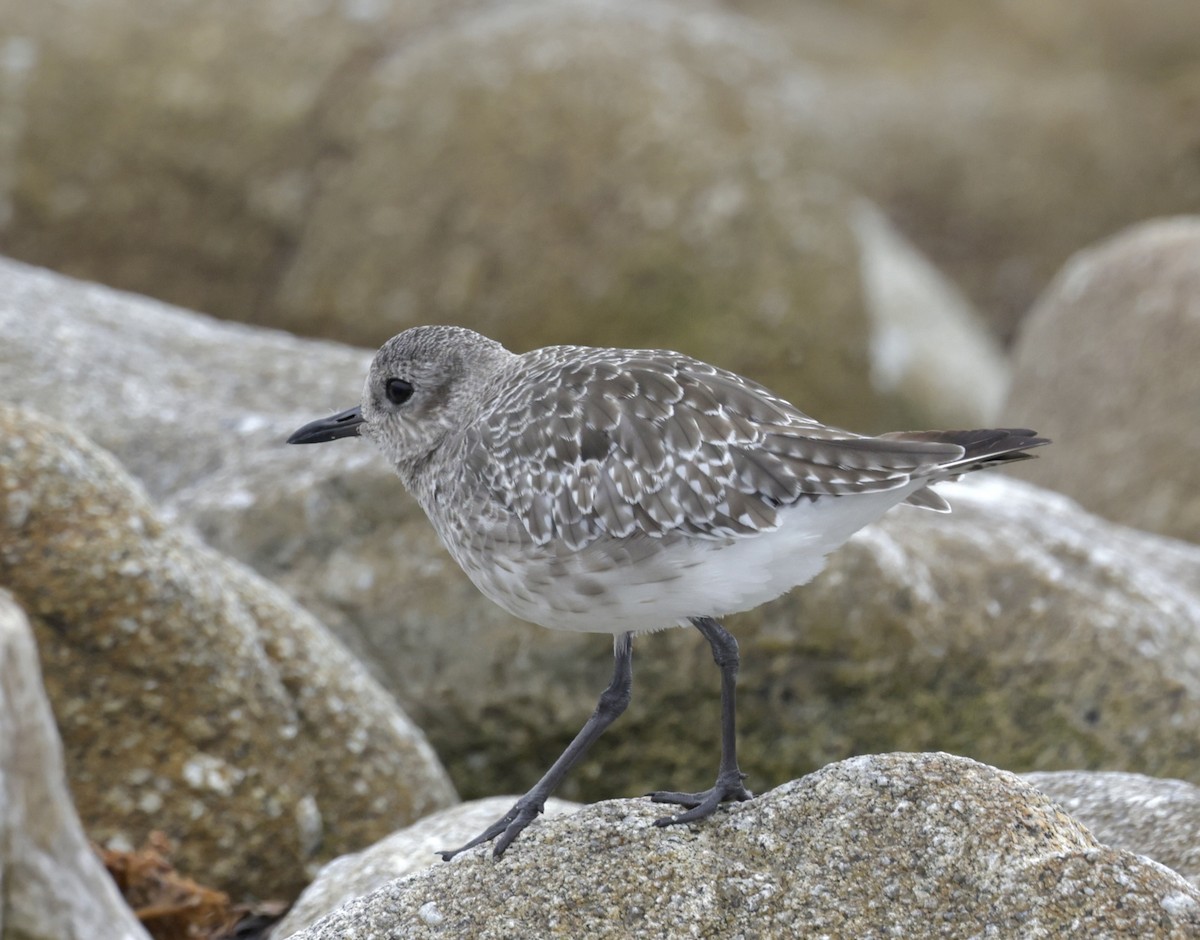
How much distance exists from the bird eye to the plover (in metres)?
0.45

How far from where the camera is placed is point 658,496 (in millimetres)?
4781

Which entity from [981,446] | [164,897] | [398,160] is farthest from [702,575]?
[398,160]

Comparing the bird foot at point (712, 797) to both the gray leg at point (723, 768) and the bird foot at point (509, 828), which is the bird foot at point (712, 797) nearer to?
the gray leg at point (723, 768)

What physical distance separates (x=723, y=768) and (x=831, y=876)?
2.15ft

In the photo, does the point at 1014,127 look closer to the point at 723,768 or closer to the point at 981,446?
the point at 981,446

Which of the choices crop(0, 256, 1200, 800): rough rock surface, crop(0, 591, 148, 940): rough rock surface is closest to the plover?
crop(0, 591, 148, 940): rough rock surface

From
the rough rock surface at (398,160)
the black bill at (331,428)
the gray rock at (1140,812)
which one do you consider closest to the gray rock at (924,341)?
the rough rock surface at (398,160)

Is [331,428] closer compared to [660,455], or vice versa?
[660,455]

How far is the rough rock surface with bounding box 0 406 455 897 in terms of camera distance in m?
5.88

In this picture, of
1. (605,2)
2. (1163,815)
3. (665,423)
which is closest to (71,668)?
(665,423)

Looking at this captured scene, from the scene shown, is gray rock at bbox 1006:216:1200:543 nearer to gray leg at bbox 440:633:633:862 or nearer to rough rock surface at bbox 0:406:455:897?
rough rock surface at bbox 0:406:455:897

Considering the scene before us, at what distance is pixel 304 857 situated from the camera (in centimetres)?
647

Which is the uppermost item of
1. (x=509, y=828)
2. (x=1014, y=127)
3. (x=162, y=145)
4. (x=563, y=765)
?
(x=162, y=145)

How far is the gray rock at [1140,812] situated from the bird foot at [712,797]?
3.04ft
